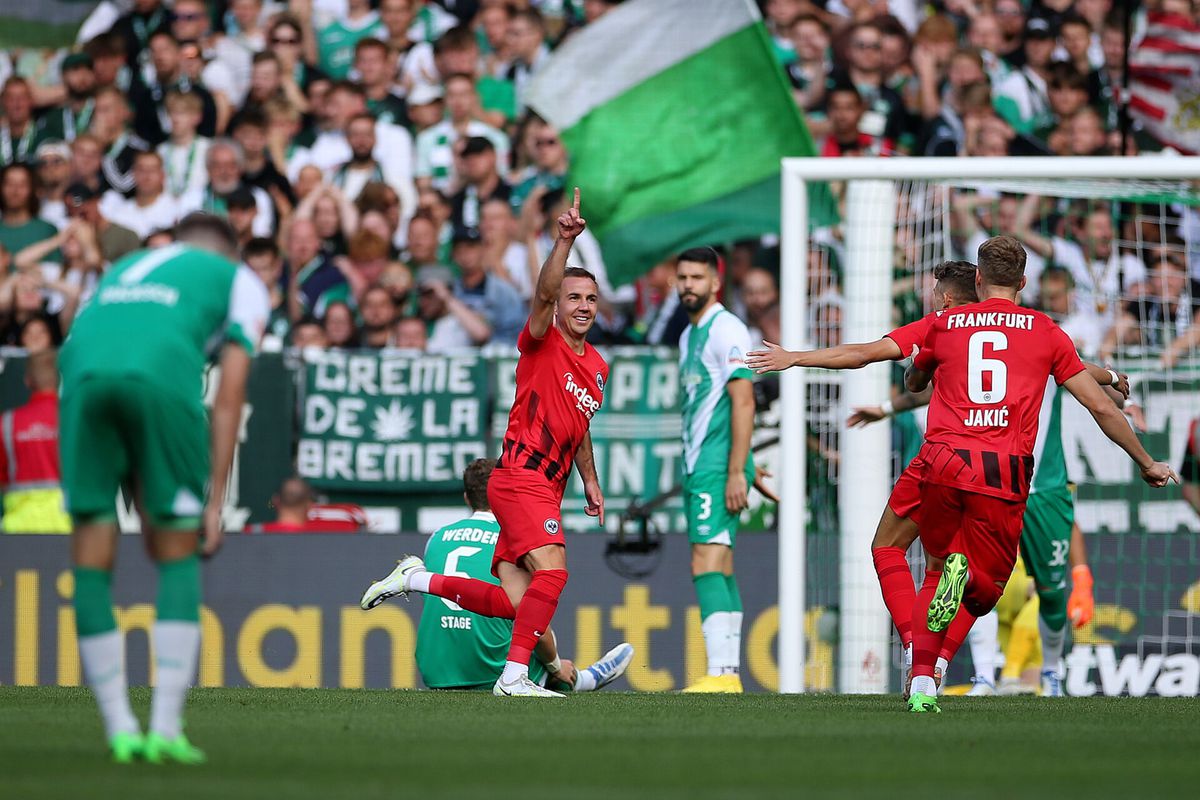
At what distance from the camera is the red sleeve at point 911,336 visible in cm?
758

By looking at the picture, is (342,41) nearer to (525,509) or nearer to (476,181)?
(476,181)

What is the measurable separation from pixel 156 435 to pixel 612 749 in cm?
182

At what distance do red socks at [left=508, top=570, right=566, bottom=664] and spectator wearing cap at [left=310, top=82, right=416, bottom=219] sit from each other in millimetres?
6990

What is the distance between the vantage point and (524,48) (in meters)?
15.5

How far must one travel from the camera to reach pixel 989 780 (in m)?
5.01

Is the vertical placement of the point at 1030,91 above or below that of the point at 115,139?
above

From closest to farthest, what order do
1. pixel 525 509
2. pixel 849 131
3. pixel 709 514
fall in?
1. pixel 525 509
2. pixel 709 514
3. pixel 849 131

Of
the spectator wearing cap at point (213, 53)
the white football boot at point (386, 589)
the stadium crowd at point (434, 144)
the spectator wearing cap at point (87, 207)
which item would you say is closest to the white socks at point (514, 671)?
the white football boot at point (386, 589)

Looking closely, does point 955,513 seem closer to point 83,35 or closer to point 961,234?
point 961,234

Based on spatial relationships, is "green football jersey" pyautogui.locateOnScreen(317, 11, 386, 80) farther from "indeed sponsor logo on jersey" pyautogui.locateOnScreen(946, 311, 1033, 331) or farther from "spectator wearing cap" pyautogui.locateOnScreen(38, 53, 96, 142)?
"indeed sponsor logo on jersey" pyautogui.locateOnScreen(946, 311, 1033, 331)

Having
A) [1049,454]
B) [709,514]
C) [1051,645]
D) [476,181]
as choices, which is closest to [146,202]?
[476,181]

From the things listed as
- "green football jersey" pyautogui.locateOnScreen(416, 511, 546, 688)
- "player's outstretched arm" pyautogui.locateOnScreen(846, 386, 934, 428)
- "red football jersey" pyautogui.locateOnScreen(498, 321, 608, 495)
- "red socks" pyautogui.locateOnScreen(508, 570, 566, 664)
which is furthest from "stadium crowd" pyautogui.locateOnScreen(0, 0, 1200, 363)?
"red socks" pyautogui.locateOnScreen(508, 570, 566, 664)

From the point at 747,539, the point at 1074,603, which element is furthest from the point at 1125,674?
the point at 747,539

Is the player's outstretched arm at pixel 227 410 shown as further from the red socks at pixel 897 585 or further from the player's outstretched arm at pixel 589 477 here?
the player's outstretched arm at pixel 589 477
